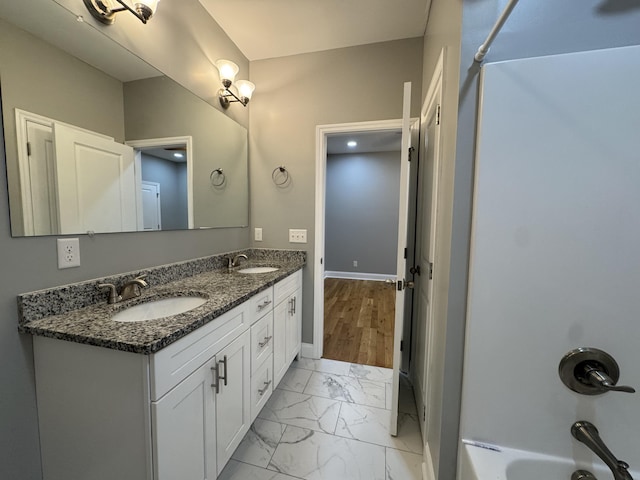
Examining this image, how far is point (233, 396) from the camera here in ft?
3.89

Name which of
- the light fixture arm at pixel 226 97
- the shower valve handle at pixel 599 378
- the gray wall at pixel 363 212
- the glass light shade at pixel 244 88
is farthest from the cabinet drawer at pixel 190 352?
the gray wall at pixel 363 212

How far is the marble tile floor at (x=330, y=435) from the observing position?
1.26m

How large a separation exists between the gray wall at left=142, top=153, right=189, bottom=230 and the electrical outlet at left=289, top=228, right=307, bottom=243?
89 centimetres

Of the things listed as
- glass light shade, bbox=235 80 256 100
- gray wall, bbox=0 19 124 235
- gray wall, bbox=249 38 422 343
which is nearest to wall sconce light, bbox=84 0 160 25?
gray wall, bbox=0 19 124 235

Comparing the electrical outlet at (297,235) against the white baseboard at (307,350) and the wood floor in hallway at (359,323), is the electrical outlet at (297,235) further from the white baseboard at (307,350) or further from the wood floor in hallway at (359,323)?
the wood floor in hallway at (359,323)

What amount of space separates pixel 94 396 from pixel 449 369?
4.17ft

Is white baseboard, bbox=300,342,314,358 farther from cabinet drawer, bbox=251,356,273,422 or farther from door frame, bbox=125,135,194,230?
door frame, bbox=125,135,194,230

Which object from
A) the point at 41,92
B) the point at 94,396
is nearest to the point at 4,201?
the point at 41,92

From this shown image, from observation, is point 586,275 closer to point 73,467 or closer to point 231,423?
point 231,423

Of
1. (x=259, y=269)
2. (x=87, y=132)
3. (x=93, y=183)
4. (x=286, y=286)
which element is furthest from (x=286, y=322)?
(x=87, y=132)

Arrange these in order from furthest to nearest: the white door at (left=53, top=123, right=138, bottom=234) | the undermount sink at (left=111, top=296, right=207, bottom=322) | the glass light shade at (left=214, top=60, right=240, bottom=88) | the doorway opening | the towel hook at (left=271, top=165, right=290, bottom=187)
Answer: the doorway opening, the towel hook at (left=271, top=165, right=290, bottom=187), the glass light shade at (left=214, top=60, right=240, bottom=88), the undermount sink at (left=111, top=296, right=207, bottom=322), the white door at (left=53, top=123, right=138, bottom=234)

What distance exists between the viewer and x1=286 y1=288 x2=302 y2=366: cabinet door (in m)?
1.94

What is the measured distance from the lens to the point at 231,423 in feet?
3.87

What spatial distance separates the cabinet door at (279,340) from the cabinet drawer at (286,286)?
49mm
